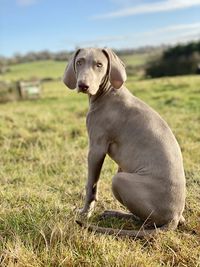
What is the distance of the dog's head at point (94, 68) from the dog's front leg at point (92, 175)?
0.65 metres

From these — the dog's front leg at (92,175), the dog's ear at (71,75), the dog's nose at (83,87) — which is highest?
the dog's ear at (71,75)

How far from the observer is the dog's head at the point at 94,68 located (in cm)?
409

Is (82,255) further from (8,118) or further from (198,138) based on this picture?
(8,118)

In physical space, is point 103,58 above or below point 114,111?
above

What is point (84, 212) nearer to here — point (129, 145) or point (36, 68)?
point (129, 145)

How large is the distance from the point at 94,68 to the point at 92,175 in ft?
3.55

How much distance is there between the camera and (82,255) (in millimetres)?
3549

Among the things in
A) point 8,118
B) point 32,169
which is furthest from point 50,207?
point 8,118

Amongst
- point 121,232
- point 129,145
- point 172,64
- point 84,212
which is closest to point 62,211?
point 84,212

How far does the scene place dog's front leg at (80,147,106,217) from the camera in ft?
14.5

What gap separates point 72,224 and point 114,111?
1161 mm

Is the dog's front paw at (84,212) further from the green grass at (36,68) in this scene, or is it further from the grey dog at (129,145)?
the green grass at (36,68)

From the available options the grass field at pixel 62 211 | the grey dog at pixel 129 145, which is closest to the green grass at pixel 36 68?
the grass field at pixel 62 211

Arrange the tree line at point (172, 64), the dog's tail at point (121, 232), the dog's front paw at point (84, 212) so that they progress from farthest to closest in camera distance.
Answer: the tree line at point (172, 64)
the dog's front paw at point (84, 212)
the dog's tail at point (121, 232)
